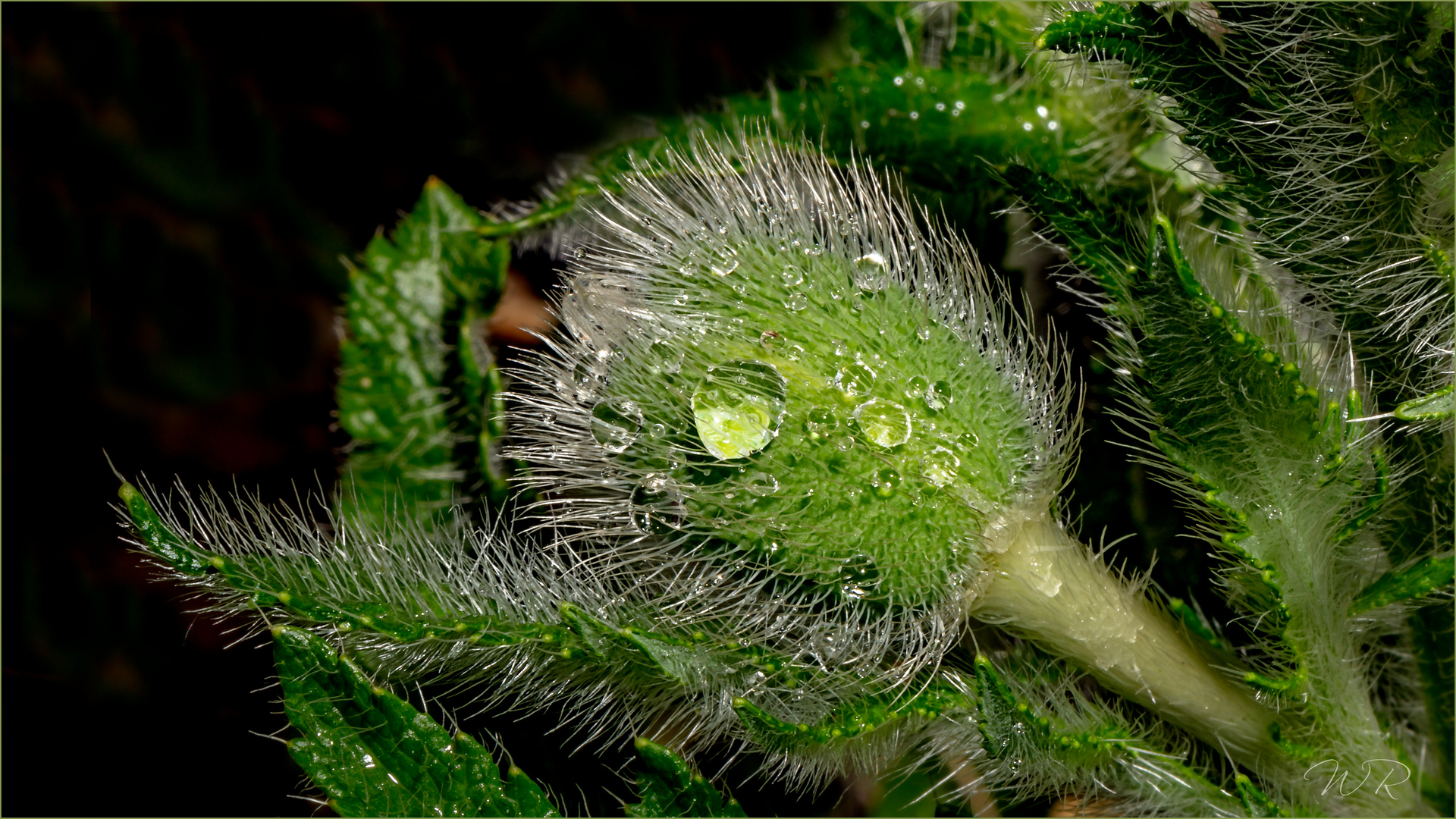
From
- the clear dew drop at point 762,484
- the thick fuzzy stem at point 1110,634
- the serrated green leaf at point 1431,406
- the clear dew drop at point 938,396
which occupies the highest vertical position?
the clear dew drop at point 938,396

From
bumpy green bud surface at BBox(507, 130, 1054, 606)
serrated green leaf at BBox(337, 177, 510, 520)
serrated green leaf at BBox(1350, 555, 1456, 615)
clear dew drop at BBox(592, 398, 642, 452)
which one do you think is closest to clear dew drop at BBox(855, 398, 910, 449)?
bumpy green bud surface at BBox(507, 130, 1054, 606)

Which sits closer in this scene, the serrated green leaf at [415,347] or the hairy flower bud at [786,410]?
the hairy flower bud at [786,410]

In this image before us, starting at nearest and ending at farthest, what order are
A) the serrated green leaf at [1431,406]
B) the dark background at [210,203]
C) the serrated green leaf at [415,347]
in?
the serrated green leaf at [1431,406] < the serrated green leaf at [415,347] < the dark background at [210,203]

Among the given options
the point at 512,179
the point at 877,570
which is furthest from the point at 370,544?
the point at 512,179

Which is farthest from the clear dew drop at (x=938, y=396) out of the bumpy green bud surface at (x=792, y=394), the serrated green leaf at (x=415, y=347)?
the serrated green leaf at (x=415, y=347)

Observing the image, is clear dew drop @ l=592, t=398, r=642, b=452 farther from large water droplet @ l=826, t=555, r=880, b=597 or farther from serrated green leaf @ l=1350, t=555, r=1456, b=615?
serrated green leaf @ l=1350, t=555, r=1456, b=615

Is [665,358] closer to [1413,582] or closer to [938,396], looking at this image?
[938,396]

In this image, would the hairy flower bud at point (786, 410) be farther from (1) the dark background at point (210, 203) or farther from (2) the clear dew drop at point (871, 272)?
(1) the dark background at point (210, 203)

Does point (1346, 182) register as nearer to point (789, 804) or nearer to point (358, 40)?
point (789, 804)
